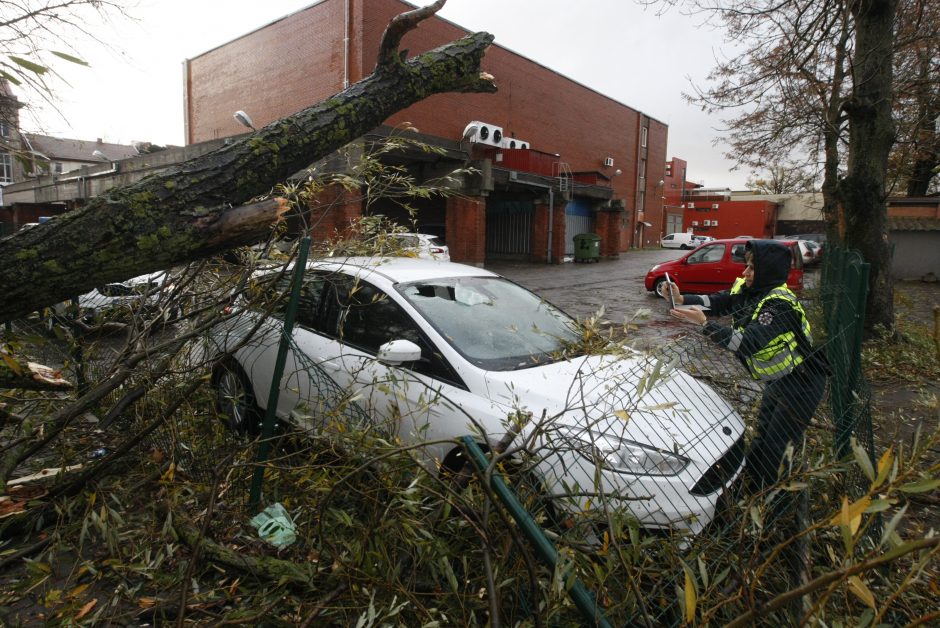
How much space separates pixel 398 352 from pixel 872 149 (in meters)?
8.06

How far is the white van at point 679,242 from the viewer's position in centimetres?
4342

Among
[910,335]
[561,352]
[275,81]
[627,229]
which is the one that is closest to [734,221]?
[627,229]

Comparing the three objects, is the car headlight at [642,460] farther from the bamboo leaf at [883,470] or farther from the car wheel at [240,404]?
the car wheel at [240,404]

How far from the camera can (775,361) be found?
3.12 m

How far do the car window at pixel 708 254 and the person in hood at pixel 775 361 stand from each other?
40.4ft

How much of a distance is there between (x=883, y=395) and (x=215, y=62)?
3449 centimetres

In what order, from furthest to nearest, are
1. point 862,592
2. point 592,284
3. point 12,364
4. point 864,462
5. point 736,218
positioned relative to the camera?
point 736,218, point 592,284, point 12,364, point 864,462, point 862,592

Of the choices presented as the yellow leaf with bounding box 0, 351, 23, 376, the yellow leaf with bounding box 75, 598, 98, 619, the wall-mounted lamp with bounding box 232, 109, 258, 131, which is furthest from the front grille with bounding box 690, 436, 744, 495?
the wall-mounted lamp with bounding box 232, 109, 258, 131

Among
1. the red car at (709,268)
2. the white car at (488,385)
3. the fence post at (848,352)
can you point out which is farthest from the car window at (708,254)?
the white car at (488,385)

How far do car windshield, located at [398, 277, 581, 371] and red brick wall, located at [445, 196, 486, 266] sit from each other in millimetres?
16467

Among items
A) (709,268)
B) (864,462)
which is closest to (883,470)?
(864,462)

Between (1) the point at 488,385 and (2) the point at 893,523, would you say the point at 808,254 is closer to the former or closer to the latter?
(1) the point at 488,385

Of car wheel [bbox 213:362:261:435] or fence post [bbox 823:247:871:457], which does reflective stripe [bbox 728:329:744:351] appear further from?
car wheel [bbox 213:362:261:435]

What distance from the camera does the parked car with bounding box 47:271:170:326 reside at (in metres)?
3.55
